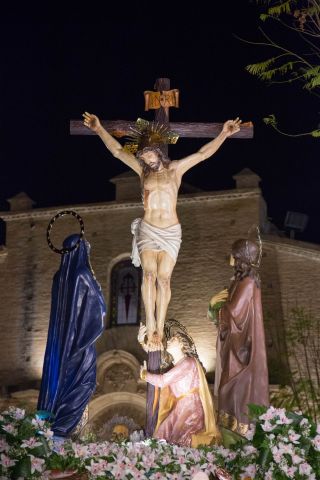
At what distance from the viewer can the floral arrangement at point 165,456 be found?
5.64 meters

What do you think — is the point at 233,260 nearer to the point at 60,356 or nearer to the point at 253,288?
the point at 253,288

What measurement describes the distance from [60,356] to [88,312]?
1.89 ft

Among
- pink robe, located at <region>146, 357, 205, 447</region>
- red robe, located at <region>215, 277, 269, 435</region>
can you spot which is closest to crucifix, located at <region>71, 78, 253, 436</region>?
pink robe, located at <region>146, 357, 205, 447</region>

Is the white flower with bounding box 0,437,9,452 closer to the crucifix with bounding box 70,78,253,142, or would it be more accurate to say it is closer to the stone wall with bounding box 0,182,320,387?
the crucifix with bounding box 70,78,253,142

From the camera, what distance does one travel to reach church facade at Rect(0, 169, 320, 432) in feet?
78.4

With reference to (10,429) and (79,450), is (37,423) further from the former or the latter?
(79,450)

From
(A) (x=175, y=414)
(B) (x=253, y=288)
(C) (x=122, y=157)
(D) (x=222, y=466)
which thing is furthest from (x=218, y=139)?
(D) (x=222, y=466)

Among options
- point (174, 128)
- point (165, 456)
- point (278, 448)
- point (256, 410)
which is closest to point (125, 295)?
point (174, 128)

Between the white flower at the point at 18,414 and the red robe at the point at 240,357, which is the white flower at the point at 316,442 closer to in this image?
the white flower at the point at 18,414

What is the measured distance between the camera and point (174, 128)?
9828 mm

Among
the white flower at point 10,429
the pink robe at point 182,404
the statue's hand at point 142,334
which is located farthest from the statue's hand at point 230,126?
the white flower at point 10,429

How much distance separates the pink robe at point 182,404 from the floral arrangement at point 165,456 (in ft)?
8.07

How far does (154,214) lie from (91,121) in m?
1.28

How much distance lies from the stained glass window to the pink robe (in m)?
15.9
